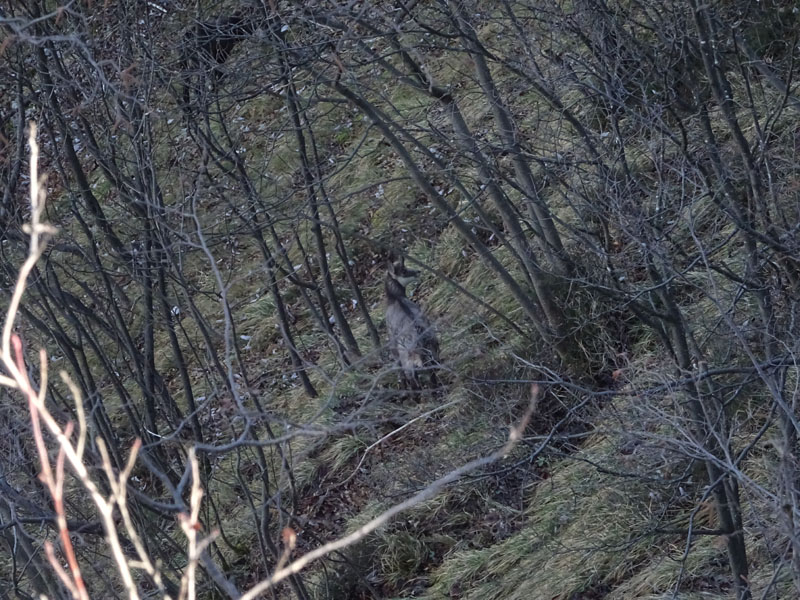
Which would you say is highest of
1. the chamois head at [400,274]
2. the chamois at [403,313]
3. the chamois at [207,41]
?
the chamois at [207,41]

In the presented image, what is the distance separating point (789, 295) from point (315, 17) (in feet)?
10.2

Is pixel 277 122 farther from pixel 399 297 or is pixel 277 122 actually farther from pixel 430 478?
pixel 430 478

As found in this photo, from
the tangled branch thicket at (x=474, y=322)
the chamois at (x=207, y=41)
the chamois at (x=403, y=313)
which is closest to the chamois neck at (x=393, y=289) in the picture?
the chamois at (x=403, y=313)

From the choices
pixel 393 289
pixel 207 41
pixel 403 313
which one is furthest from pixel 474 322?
pixel 207 41

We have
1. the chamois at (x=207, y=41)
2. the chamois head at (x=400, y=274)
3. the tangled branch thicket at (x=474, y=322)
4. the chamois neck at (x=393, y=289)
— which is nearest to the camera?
the tangled branch thicket at (x=474, y=322)

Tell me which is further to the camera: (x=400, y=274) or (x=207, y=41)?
(x=400, y=274)

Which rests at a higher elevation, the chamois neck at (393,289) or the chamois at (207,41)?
the chamois at (207,41)

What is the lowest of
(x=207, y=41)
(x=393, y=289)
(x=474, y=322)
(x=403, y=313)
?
(x=474, y=322)

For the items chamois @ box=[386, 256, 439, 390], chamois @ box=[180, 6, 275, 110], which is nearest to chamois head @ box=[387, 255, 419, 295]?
chamois @ box=[386, 256, 439, 390]

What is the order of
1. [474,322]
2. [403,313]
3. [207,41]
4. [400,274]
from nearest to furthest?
1. [207,41]
2. [403,313]
3. [474,322]
4. [400,274]

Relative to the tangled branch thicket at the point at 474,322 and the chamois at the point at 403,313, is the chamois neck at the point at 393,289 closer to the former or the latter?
the chamois at the point at 403,313

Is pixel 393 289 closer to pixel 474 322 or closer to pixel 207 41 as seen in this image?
pixel 474 322

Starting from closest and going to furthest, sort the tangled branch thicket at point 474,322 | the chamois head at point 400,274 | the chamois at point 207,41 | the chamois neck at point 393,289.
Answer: the tangled branch thicket at point 474,322 → the chamois at point 207,41 → the chamois neck at point 393,289 → the chamois head at point 400,274

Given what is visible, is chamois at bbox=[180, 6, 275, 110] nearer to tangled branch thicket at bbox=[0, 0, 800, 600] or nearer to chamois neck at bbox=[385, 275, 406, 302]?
Result: tangled branch thicket at bbox=[0, 0, 800, 600]
